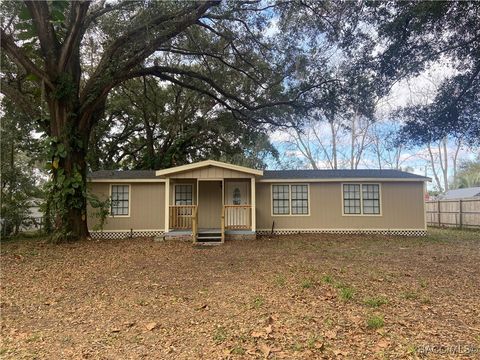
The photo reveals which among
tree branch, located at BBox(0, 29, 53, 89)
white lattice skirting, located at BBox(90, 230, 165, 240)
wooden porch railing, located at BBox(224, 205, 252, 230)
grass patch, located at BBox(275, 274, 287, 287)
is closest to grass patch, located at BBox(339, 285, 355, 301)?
grass patch, located at BBox(275, 274, 287, 287)

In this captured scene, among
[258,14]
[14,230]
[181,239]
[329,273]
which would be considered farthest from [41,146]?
[329,273]

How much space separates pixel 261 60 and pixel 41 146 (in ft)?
28.2

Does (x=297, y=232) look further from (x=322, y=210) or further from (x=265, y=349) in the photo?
(x=265, y=349)

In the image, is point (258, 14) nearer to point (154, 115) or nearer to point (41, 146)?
point (41, 146)

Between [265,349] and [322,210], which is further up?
[322,210]

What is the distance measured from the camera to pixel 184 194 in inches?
574

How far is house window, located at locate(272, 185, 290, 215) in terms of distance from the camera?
14.6 m

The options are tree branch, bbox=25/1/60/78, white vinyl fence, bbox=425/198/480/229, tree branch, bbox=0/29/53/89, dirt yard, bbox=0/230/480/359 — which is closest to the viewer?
dirt yard, bbox=0/230/480/359

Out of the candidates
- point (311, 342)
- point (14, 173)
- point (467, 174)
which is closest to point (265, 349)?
point (311, 342)

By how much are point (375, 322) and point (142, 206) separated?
38.2ft

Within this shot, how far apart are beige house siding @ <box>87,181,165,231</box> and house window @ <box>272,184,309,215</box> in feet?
15.4

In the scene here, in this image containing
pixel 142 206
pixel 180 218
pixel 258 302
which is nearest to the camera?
pixel 258 302

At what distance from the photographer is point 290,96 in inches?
506

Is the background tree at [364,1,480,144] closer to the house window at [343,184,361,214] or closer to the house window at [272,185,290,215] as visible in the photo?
the house window at [343,184,361,214]
